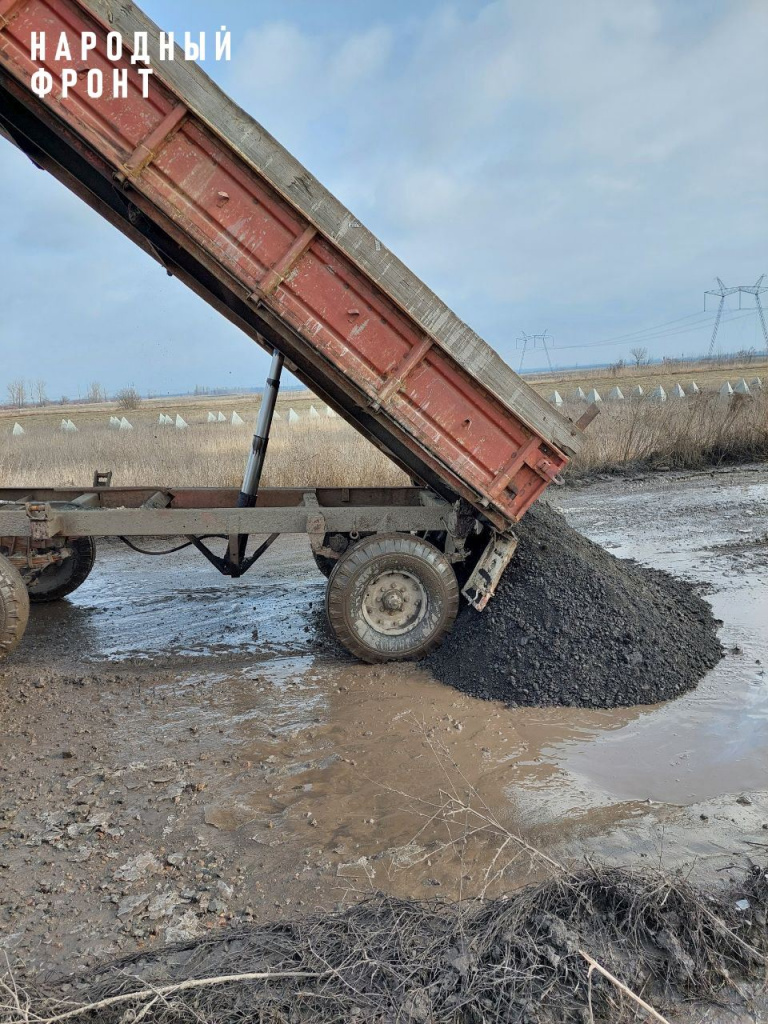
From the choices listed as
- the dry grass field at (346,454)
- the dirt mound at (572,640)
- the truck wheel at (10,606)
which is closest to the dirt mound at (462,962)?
the dirt mound at (572,640)

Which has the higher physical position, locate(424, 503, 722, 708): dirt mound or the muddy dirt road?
locate(424, 503, 722, 708): dirt mound

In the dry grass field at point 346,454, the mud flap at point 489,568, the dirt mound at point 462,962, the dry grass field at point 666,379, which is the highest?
the dry grass field at point 666,379

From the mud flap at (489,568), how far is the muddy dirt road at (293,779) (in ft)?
2.32

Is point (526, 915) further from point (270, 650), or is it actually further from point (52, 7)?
point (52, 7)

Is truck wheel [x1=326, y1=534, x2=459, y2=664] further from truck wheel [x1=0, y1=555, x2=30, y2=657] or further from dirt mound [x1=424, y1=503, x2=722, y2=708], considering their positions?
truck wheel [x1=0, y1=555, x2=30, y2=657]

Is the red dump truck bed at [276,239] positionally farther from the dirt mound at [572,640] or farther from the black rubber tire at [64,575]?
the black rubber tire at [64,575]

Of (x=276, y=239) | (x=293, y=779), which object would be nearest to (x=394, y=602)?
(x=293, y=779)

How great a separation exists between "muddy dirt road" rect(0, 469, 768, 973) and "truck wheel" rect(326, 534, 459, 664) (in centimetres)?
23

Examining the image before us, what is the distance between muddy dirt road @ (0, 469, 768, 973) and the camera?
3.14m

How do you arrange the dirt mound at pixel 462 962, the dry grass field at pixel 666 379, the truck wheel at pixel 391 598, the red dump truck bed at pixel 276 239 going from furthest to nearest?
1. the dry grass field at pixel 666 379
2. the truck wheel at pixel 391 598
3. the red dump truck bed at pixel 276 239
4. the dirt mound at pixel 462 962

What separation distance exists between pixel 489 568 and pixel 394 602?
0.76 meters

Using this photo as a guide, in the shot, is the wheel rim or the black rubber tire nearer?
the wheel rim

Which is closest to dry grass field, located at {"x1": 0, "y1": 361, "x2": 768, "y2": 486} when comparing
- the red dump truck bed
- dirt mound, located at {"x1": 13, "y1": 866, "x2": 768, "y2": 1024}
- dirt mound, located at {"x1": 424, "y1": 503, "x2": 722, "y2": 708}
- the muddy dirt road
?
the muddy dirt road

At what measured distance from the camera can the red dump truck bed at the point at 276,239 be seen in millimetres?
4449
